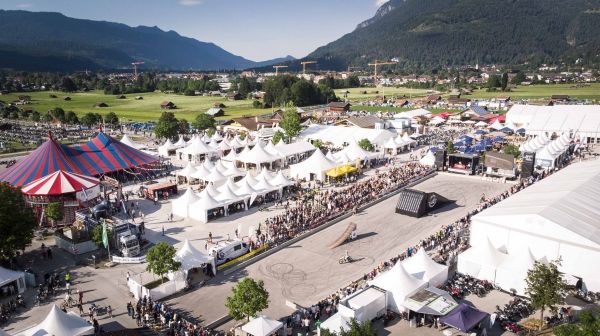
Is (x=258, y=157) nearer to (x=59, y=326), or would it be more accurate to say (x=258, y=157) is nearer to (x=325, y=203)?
(x=325, y=203)

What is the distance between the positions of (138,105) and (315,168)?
3063 inches

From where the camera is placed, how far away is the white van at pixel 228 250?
19.7 meters

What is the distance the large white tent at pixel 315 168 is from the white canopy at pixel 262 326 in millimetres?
19649

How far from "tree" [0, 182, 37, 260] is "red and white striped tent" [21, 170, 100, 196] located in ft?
16.1

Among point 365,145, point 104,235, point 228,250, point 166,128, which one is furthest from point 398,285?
point 166,128

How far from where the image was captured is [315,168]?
3350 cm

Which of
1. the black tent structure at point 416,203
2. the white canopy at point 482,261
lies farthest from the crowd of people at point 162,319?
the black tent structure at point 416,203

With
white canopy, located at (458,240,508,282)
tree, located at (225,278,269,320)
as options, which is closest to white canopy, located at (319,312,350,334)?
tree, located at (225,278,269,320)

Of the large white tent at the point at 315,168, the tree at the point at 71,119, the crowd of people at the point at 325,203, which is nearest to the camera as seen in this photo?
the crowd of people at the point at 325,203

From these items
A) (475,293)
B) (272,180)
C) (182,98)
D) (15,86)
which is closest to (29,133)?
(272,180)

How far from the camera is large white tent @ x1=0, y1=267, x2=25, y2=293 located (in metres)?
17.3

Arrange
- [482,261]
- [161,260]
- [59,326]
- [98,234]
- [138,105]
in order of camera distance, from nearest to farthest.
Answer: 1. [59,326]
2. [161,260]
3. [482,261]
4. [98,234]
5. [138,105]

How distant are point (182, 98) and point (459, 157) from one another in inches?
3581

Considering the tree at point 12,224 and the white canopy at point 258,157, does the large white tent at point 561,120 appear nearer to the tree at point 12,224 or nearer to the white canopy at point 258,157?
the white canopy at point 258,157
